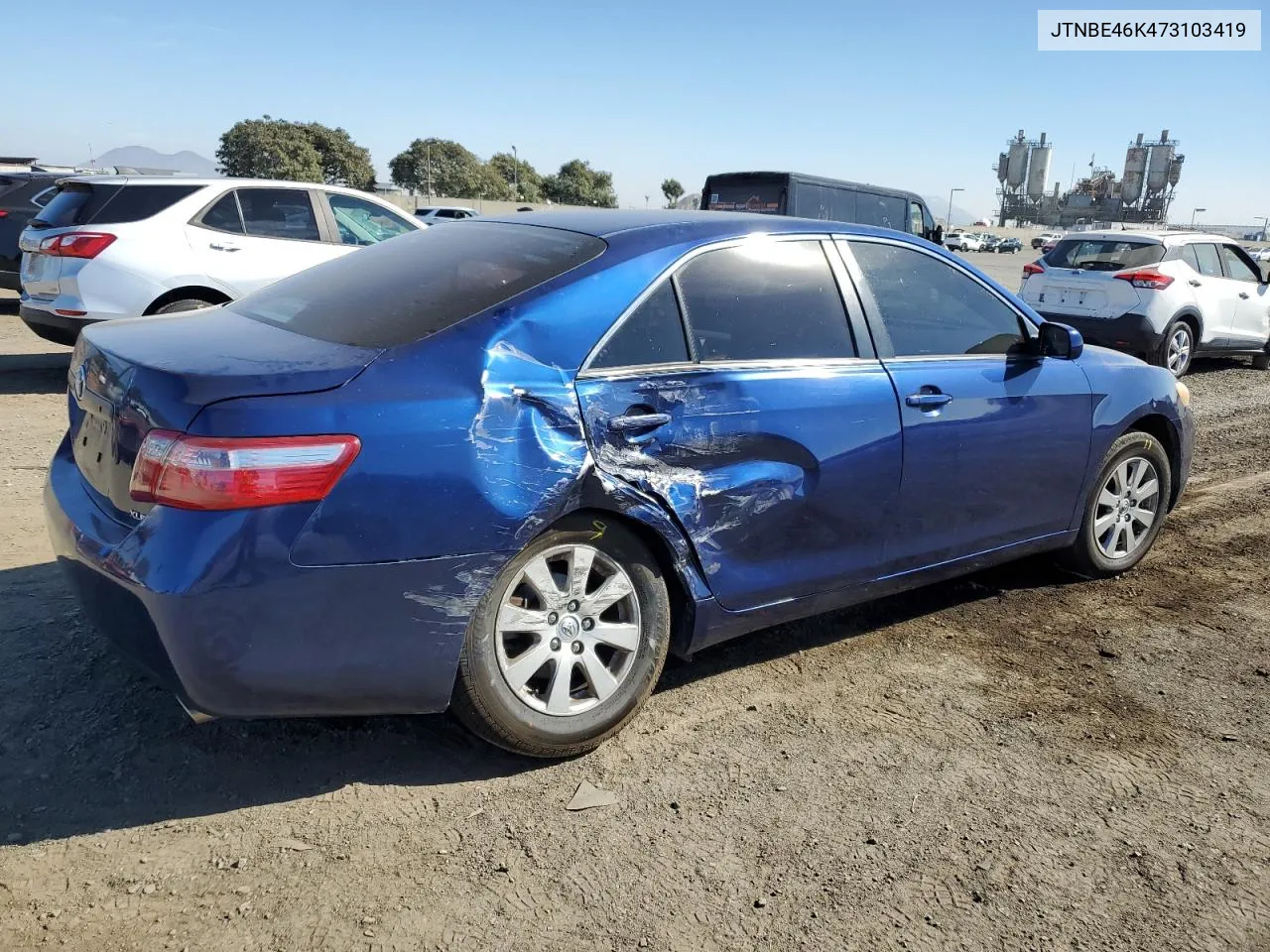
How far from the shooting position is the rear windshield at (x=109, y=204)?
7.97m

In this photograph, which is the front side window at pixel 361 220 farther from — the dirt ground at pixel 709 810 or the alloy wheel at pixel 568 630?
the alloy wheel at pixel 568 630

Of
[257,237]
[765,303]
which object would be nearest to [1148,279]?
[257,237]

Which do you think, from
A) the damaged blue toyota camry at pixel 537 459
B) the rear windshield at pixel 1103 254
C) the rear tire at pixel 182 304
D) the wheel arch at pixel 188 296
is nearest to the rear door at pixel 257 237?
the wheel arch at pixel 188 296

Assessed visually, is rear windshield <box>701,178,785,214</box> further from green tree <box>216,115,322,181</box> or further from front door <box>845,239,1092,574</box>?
green tree <box>216,115,322,181</box>

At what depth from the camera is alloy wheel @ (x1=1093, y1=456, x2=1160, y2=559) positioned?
15.5 feet

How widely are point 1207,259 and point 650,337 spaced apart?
440 inches

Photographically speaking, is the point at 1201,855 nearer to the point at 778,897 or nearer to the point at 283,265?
the point at 778,897

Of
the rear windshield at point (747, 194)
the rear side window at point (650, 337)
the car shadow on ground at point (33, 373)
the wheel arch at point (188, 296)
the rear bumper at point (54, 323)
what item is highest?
the rear windshield at point (747, 194)

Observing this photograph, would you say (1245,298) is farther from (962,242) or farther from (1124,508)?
(962,242)

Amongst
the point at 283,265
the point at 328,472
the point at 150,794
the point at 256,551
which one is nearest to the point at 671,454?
the point at 328,472

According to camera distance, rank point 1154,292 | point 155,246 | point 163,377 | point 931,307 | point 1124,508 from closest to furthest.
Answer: point 163,377 < point 931,307 < point 1124,508 < point 155,246 < point 1154,292

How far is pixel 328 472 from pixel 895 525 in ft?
6.90

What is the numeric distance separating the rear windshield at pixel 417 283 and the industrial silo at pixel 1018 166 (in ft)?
595

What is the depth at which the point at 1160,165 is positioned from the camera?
5384 inches
